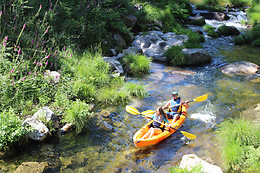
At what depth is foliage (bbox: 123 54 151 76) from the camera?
962 cm

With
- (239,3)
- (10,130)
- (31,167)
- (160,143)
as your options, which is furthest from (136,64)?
(239,3)

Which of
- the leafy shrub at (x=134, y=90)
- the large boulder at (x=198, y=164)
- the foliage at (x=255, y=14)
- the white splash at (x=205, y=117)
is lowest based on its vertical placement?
the white splash at (x=205, y=117)

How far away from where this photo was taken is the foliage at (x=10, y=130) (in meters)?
4.75

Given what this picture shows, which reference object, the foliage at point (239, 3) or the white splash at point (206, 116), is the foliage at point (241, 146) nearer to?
the white splash at point (206, 116)

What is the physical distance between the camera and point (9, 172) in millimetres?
4547

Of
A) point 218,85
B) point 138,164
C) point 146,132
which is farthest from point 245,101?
A: point 138,164

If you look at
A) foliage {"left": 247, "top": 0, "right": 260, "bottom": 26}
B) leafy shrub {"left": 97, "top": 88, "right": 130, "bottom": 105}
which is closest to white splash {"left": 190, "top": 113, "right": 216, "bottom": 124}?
leafy shrub {"left": 97, "top": 88, "right": 130, "bottom": 105}

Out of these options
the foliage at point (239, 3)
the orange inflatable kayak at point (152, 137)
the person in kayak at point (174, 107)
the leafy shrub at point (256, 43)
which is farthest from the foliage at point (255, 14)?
the orange inflatable kayak at point (152, 137)

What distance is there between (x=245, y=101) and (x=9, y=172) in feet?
22.4

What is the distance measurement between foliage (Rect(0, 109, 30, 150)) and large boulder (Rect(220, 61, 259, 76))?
8029mm

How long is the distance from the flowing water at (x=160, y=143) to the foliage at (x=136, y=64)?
411mm

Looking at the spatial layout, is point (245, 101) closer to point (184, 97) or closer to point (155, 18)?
point (184, 97)

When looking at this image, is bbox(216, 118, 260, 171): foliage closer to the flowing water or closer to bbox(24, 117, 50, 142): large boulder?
the flowing water

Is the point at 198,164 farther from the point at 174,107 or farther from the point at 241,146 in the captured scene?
the point at 174,107
